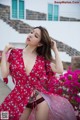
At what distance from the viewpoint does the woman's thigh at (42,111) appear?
A: 1665 mm

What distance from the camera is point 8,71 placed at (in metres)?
1.74

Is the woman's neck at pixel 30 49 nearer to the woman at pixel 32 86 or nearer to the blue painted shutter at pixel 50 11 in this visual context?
the woman at pixel 32 86

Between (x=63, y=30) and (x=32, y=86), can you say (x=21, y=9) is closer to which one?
(x=63, y=30)

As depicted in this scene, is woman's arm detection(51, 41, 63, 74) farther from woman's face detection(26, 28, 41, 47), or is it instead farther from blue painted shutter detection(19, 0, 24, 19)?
blue painted shutter detection(19, 0, 24, 19)

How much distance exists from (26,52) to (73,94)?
1.56ft

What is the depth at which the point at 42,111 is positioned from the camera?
5.48 ft

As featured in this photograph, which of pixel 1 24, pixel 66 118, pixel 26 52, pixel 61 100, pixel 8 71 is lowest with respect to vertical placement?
pixel 66 118

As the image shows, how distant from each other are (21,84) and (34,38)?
1.03ft

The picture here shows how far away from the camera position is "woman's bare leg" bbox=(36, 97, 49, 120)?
1.67m

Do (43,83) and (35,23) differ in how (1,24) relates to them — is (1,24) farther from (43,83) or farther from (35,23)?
(43,83)

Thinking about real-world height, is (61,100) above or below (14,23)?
below

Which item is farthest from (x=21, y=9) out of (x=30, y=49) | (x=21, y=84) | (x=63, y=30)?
(x=21, y=84)

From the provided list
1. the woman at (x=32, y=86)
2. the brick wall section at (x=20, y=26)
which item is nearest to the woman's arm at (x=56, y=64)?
the woman at (x=32, y=86)

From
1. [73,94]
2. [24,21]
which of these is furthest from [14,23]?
[73,94]
